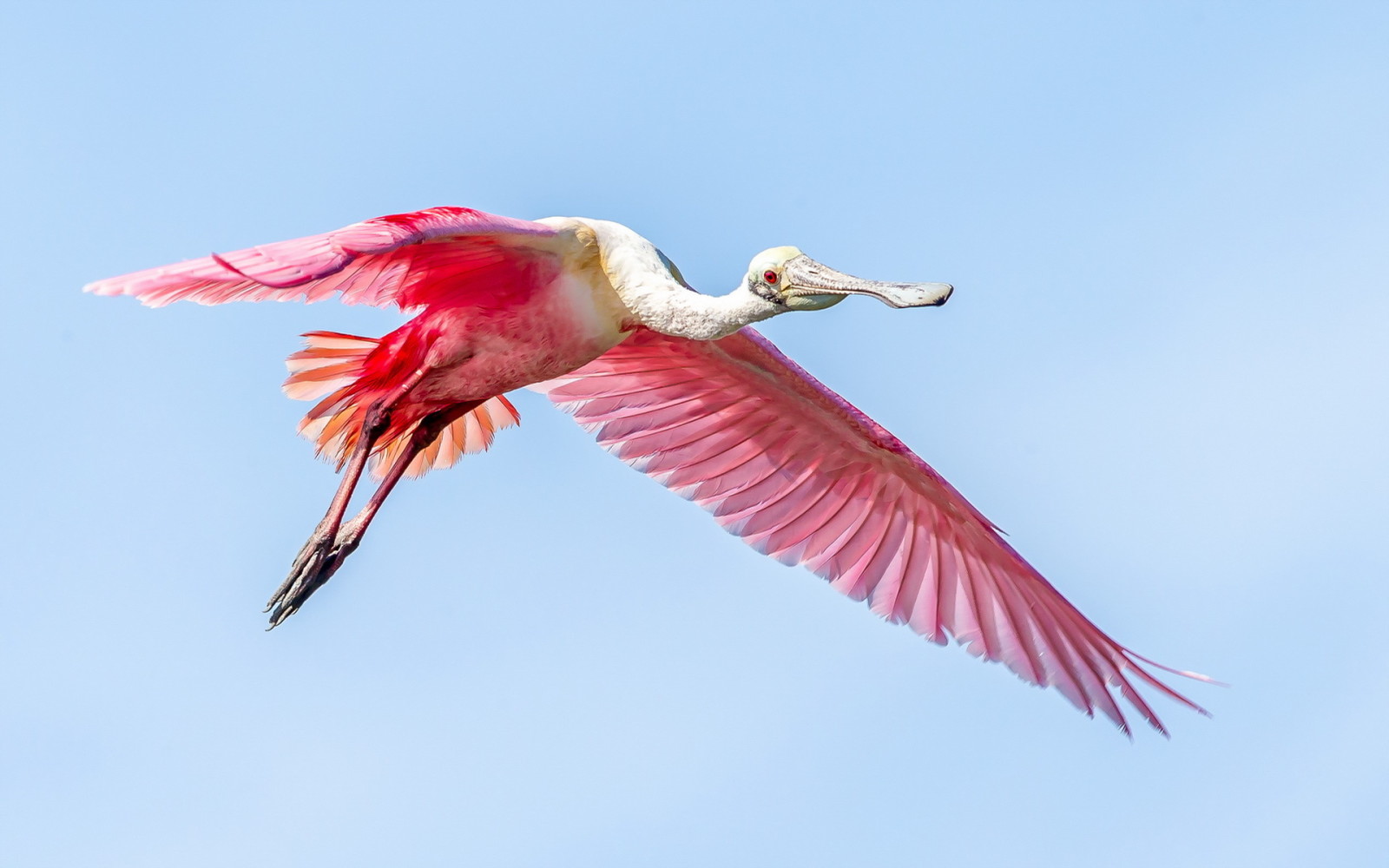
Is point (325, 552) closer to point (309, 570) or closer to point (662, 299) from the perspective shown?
point (309, 570)

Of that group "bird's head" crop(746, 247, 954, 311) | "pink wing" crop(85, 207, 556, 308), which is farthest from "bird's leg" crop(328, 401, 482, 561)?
"bird's head" crop(746, 247, 954, 311)

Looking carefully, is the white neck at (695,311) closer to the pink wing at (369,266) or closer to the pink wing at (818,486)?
the pink wing at (369,266)

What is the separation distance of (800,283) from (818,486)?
2799 mm

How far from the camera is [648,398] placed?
12.0 m

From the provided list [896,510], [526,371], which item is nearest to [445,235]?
[526,371]

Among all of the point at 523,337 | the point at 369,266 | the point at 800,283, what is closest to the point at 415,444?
the point at 523,337

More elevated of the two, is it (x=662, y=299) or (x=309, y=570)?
(x=662, y=299)

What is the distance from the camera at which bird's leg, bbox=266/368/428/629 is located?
32.6 ft

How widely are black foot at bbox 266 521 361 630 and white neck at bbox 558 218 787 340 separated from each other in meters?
1.89

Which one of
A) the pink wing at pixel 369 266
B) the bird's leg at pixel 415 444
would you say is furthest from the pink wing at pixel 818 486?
the pink wing at pixel 369 266

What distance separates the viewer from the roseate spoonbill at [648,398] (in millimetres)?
9398

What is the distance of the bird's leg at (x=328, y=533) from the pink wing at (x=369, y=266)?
58cm

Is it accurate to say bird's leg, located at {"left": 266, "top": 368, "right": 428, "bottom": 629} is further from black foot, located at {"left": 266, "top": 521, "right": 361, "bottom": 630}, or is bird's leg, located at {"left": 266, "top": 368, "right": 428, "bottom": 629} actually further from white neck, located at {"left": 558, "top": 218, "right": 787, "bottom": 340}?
white neck, located at {"left": 558, "top": 218, "right": 787, "bottom": 340}

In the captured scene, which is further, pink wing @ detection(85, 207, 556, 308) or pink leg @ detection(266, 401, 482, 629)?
pink leg @ detection(266, 401, 482, 629)
